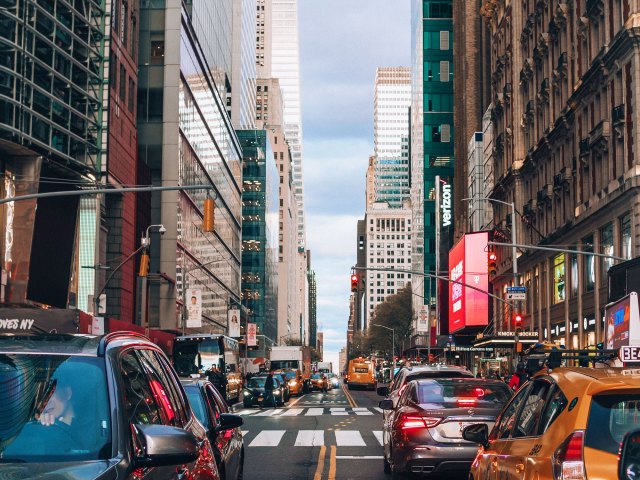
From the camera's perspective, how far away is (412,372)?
59.7ft

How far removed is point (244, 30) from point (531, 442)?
13977cm

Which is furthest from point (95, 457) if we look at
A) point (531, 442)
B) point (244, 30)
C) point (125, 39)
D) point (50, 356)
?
point (244, 30)

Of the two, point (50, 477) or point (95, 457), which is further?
point (95, 457)

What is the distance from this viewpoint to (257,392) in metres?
47.6

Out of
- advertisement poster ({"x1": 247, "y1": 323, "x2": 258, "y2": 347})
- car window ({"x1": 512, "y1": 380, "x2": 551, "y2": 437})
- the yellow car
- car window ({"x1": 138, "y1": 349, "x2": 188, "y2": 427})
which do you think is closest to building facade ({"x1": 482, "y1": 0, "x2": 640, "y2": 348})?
car window ({"x1": 512, "y1": 380, "x2": 551, "y2": 437})

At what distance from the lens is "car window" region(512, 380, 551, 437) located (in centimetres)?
695

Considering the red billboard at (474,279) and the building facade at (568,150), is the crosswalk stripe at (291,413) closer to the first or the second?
the building facade at (568,150)

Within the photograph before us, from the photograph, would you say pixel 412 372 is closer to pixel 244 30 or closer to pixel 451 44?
pixel 451 44

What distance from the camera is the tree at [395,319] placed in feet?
474

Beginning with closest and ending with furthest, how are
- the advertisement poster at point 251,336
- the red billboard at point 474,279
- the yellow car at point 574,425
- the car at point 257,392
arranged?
the yellow car at point 574,425 < the car at point 257,392 < the red billboard at point 474,279 < the advertisement poster at point 251,336

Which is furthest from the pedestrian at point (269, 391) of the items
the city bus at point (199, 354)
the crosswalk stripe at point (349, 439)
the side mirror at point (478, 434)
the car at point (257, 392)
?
the side mirror at point (478, 434)

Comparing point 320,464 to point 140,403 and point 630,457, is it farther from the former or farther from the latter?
point 630,457

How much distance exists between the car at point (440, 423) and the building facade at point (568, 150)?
60.4 feet

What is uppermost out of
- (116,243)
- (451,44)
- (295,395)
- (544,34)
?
(451,44)
